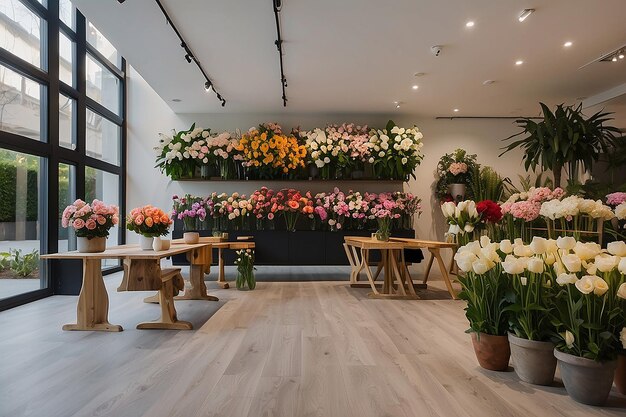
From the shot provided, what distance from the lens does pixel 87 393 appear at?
2348 millimetres

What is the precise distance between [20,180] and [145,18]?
2.35 metres

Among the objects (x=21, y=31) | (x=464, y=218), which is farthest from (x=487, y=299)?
(x=21, y=31)

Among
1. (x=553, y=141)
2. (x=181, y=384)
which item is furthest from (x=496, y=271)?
(x=553, y=141)

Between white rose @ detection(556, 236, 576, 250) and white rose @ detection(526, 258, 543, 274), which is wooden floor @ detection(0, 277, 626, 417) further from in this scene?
white rose @ detection(556, 236, 576, 250)

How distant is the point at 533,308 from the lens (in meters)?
2.39

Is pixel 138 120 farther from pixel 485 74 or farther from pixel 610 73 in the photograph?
pixel 610 73

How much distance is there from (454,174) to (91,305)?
6.27m

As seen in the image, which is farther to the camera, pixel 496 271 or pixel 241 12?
pixel 241 12

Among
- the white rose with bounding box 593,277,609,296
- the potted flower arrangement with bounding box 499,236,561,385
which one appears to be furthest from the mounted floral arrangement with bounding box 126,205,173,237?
the white rose with bounding box 593,277,609,296

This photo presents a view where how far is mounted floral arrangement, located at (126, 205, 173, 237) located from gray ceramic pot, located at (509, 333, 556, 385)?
3.01 metres

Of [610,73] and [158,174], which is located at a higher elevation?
[610,73]

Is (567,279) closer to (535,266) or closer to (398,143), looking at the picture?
(535,266)

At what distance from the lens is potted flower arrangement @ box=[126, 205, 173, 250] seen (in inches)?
155

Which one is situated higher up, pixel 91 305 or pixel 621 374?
pixel 91 305
